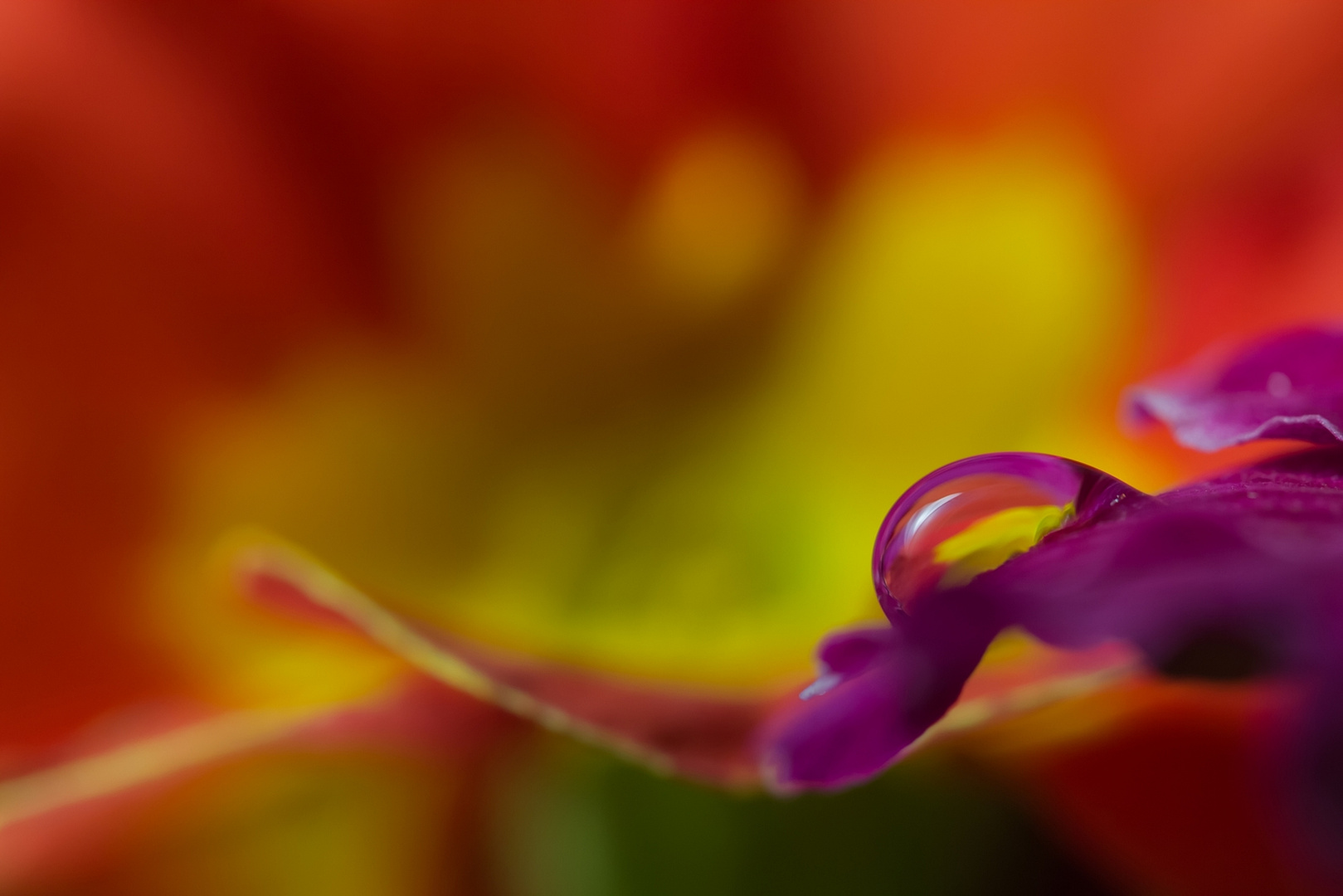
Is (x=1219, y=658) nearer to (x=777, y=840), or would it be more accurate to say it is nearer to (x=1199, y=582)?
(x=1199, y=582)

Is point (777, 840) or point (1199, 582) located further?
point (777, 840)

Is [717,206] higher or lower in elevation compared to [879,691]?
higher

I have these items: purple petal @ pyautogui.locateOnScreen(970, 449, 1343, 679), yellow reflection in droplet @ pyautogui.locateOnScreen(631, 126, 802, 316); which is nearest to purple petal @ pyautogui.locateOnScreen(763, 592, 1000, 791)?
purple petal @ pyautogui.locateOnScreen(970, 449, 1343, 679)

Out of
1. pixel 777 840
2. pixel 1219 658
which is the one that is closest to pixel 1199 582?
pixel 1219 658

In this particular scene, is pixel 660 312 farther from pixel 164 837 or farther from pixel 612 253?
pixel 164 837

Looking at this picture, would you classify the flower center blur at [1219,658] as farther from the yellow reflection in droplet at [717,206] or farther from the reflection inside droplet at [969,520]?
the yellow reflection in droplet at [717,206]

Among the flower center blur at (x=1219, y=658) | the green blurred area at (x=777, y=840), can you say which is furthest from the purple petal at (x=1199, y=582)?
the green blurred area at (x=777, y=840)

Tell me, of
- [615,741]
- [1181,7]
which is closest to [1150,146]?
[1181,7]
